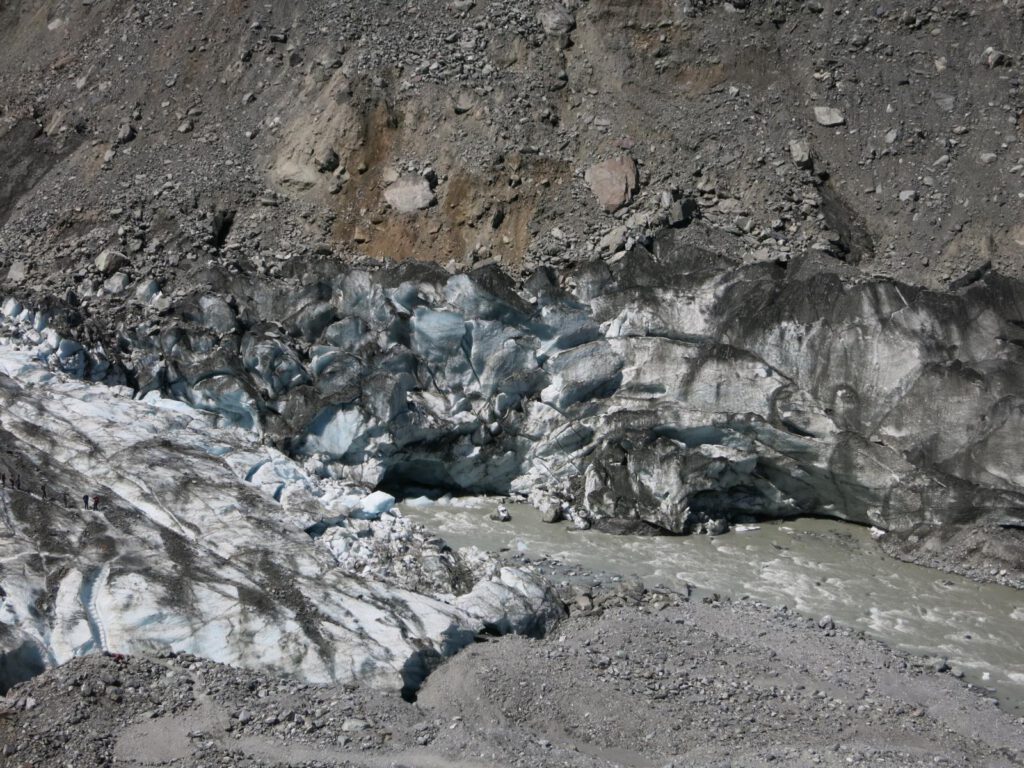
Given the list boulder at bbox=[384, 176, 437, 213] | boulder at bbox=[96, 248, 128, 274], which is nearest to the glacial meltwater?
boulder at bbox=[384, 176, 437, 213]

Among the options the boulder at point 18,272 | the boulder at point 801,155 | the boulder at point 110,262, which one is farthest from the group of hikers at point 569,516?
the boulder at point 18,272

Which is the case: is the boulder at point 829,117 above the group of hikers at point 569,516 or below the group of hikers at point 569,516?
above

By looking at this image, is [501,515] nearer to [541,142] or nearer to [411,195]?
[411,195]

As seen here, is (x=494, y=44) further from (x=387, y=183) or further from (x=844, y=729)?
(x=844, y=729)

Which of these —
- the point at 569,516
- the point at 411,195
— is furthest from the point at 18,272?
the point at 569,516

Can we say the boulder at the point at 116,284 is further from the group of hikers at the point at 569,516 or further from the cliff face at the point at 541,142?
the group of hikers at the point at 569,516

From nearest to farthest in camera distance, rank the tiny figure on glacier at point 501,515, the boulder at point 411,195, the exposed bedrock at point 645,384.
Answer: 1. the exposed bedrock at point 645,384
2. the tiny figure on glacier at point 501,515
3. the boulder at point 411,195
